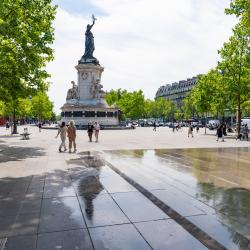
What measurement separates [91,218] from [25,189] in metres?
3.29

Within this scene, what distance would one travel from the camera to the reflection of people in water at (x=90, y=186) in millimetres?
7266

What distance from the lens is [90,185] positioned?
935cm

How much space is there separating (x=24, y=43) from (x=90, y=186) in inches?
486

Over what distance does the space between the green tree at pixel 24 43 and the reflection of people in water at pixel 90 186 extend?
896 cm

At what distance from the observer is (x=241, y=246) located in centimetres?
498

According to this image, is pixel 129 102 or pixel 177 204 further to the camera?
pixel 129 102

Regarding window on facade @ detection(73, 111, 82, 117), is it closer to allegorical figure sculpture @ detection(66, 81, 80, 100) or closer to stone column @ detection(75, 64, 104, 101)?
stone column @ detection(75, 64, 104, 101)

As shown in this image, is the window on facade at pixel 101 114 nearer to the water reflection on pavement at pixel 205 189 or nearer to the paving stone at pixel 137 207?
the water reflection on pavement at pixel 205 189

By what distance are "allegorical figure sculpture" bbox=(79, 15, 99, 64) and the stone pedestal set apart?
1.53m

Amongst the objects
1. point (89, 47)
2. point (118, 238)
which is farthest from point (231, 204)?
point (89, 47)

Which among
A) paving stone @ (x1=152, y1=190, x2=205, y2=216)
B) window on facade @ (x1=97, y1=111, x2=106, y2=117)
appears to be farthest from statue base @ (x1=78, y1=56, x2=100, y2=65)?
paving stone @ (x1=152, y1=190, x2=205, y2=216)

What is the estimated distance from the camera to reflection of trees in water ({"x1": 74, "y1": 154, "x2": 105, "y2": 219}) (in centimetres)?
735

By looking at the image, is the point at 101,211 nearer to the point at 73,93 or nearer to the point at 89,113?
the point at 89,113

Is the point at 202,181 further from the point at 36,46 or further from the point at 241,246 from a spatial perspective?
the point at 36,46
